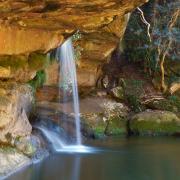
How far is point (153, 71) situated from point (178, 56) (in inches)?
53.4

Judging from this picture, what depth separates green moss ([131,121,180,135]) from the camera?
17672mm

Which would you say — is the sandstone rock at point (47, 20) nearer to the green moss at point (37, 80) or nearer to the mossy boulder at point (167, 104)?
the green moss at point (37, 80)

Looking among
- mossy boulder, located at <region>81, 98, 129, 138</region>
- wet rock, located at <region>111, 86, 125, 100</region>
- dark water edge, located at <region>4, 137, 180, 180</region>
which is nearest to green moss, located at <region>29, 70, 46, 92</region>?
dark water edge, located at <region>4, 137, 180, 180</region>

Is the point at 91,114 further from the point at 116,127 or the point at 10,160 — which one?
the point at 10,160

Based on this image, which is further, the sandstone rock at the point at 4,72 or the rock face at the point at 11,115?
the sandstone rock at the point at 4,72

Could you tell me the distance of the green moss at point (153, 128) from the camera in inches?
696

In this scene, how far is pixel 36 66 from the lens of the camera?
41.9 feet

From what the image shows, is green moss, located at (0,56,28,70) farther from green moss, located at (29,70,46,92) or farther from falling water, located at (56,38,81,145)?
falling water, located at (56,38,81,145)

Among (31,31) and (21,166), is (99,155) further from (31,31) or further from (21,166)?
(31,31)

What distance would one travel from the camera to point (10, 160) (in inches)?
421

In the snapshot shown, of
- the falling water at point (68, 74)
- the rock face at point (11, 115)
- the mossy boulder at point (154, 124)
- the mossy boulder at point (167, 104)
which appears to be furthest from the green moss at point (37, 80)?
the mossy boulder at point (167, 104)

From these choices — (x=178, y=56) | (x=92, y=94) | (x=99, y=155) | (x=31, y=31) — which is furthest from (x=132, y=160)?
(x=178, y=56)

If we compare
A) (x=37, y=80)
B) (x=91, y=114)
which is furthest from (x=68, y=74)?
(x=37, y=80)

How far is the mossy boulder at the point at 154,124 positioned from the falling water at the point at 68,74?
2280 mm
